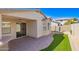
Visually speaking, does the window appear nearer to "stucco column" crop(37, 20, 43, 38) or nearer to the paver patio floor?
the paver patio floor

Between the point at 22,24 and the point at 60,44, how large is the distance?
129 centimetres

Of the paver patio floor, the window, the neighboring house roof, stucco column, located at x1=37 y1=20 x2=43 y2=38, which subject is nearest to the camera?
the neighboring house roof

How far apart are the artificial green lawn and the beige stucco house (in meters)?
0.33

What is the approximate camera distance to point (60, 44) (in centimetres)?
524

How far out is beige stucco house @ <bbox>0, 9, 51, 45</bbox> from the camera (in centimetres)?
500

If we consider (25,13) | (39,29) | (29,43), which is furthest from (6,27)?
(39,29)

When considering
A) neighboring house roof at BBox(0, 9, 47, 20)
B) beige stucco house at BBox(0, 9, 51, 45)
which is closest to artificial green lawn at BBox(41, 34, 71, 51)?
beige stucco house at BBox(0, 9, 51, 45)

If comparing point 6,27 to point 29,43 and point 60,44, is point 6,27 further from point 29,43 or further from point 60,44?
point 60,44

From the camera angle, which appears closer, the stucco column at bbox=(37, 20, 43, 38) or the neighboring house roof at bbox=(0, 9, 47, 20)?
the neighboring house roof at bbox=(0, 9, 47, 20)

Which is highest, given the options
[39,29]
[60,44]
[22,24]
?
[22,24]

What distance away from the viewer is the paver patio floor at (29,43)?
5184 mm
